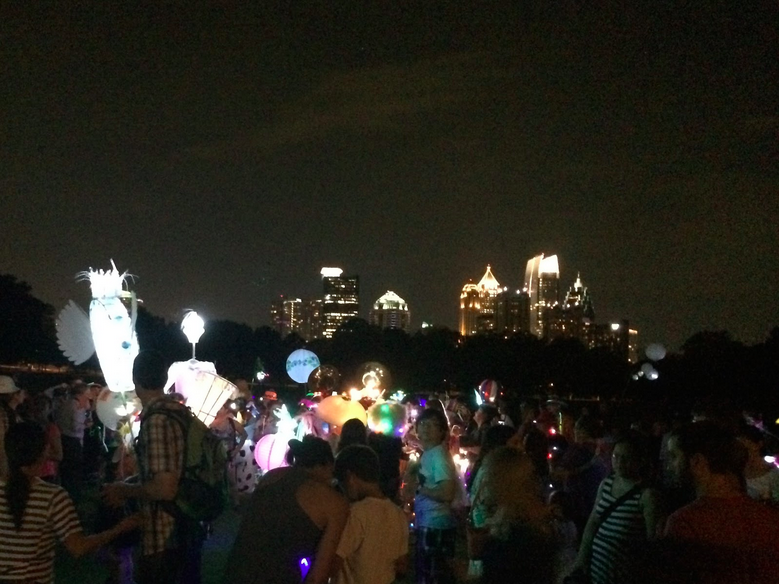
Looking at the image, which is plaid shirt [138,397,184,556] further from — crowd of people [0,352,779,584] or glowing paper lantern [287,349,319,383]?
glowing paper lantern [287,349,319,383]

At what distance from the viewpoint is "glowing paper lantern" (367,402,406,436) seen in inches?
515

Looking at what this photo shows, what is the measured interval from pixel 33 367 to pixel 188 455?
234 feet

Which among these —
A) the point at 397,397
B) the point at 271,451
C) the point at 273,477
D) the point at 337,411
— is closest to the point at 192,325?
the point at 397,397

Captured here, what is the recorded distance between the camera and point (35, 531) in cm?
450

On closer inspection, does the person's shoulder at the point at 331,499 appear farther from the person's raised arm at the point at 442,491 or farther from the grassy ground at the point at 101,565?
the grassy ground at the point at 101,565

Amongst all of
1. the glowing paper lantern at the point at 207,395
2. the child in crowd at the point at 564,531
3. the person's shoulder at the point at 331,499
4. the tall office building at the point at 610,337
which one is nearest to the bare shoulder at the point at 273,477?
the person's shoulder at the point at 331,499

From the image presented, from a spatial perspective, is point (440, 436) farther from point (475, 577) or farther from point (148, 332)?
point (148, 332)

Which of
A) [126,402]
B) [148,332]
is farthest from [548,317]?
[126,402]

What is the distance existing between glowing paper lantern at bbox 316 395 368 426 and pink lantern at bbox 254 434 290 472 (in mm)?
660

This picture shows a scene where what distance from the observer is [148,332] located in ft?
263

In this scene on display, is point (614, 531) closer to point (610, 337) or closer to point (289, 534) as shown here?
point (289, 534)

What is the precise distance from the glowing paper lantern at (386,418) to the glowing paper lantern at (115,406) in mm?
3073

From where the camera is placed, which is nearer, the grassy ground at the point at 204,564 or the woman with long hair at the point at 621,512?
the woman with long hair at the point at 621,512

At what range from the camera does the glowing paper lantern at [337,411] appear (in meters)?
12.2
